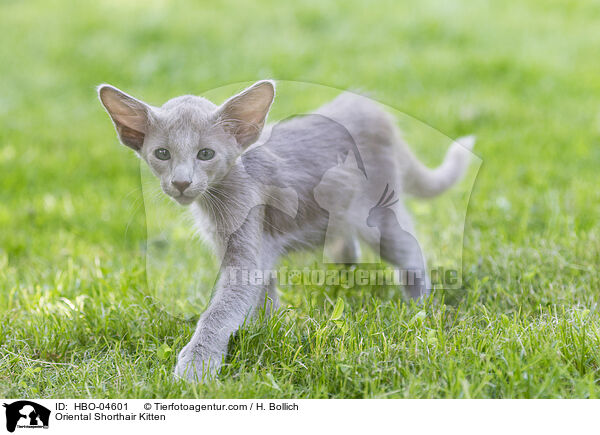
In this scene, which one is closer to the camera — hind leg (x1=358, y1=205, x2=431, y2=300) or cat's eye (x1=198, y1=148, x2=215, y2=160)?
cat's eye (x1=198, y1=148, x2=215, y2=160)

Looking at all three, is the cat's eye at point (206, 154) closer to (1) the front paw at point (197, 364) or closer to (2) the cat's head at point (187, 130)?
(2) the cat's head at point (187, 130)

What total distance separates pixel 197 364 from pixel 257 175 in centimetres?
73

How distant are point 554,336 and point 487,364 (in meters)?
0.33

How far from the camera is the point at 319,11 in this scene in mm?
6836

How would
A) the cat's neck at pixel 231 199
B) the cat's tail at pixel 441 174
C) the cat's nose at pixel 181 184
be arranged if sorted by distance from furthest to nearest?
1. the cat's tail at pixel 441 174
2. the cat's neck at pixel 231 199
3. the cat's nose at pixel 181 184

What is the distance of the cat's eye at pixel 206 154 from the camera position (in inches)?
86.0

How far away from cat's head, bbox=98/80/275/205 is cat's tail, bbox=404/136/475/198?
46.0 inches

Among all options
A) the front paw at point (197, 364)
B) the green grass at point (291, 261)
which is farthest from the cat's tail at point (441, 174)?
the front paw at point (197, 364)

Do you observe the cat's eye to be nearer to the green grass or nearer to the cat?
the cat

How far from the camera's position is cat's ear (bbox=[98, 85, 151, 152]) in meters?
2.12

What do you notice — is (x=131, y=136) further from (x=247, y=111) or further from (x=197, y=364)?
(x=197, y=364)
